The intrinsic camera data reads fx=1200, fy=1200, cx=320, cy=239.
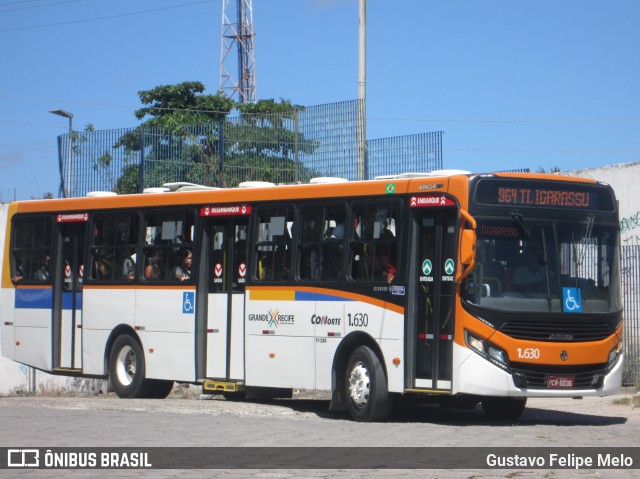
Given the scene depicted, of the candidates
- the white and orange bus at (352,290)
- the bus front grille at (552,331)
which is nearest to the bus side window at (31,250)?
the white and orange bus at (352,290)

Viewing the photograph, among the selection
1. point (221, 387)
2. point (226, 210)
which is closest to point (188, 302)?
point (221, 387)

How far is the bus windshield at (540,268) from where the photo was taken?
575 inches

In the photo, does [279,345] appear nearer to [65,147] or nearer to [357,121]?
[357,121]

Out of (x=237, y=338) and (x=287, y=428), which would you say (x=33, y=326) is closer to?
(x=237, y=338)

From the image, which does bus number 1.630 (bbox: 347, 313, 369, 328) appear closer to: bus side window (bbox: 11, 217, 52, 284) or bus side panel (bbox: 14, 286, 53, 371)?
bus side panel (bbox: 14, 286, 53, 371)

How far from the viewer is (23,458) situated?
11172 mm

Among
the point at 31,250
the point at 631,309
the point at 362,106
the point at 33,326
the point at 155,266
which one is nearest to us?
the point at 155,266

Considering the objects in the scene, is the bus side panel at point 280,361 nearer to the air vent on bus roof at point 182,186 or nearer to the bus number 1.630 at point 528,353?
the air vent on bus roof at point 182,186

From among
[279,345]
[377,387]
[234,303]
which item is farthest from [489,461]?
[234,303]

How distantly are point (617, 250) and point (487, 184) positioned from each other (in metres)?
2.13

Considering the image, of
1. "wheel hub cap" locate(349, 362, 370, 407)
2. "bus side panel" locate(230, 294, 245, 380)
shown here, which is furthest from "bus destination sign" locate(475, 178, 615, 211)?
"bus side panel" locate(230, 294, 245, 380)

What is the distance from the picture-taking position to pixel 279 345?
1730 cm

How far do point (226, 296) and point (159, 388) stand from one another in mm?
2975

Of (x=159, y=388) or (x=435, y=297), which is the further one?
(x=159, y=388)
